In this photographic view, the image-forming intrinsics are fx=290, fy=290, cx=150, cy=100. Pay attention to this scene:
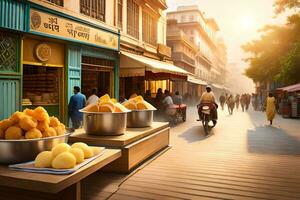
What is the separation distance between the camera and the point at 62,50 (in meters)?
A: 10.3

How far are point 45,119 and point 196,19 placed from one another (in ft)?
174

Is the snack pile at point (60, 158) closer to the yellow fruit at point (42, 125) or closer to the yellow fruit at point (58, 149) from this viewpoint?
the yellow fruit at point (58, 149)

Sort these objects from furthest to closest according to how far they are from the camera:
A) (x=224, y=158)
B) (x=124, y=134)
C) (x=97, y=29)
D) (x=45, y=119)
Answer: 1. (x=97, y=29)
2. (x=224, y=158)
3. (x=124, y=134)
4. (x=45, y=119)

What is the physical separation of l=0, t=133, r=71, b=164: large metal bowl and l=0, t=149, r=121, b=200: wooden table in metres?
0.12

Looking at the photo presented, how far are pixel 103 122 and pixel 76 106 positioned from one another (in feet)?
15.0

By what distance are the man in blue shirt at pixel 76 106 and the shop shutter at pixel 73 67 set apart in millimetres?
956

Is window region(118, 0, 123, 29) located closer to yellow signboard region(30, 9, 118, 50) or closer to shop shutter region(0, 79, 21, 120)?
yellow signboard region(30, 9, 118, 50)

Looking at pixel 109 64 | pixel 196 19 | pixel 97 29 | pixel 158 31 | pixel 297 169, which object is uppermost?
pixel 196 19

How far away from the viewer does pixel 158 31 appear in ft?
71.1

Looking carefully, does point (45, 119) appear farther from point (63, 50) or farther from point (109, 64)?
point (109, 64)

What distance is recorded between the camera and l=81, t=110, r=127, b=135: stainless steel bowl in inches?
205

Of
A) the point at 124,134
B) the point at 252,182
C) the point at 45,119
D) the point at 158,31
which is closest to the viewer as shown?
the point at 45,119

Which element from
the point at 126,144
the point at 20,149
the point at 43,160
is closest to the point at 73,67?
the point at 126,144

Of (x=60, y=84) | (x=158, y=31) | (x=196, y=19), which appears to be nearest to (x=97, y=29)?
(x=60, y=84)
